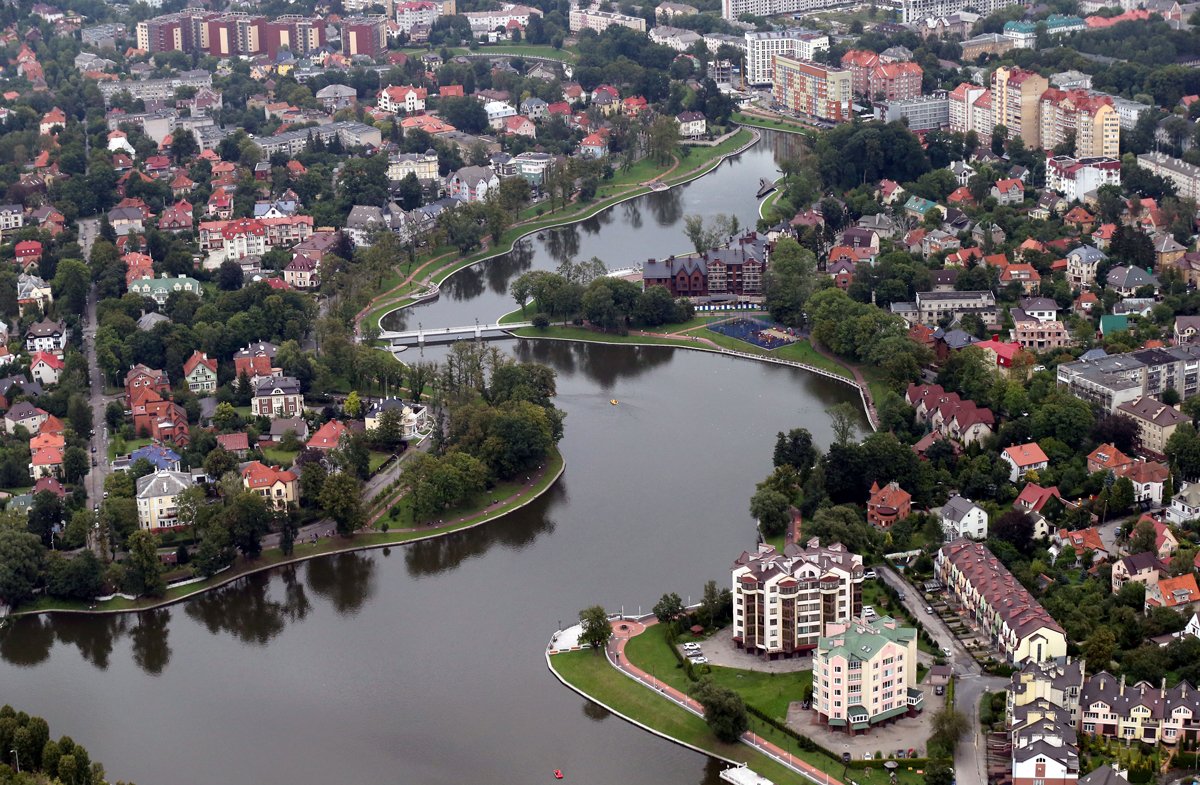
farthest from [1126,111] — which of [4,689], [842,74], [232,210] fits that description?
[4,689]

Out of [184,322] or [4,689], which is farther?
[184,322]

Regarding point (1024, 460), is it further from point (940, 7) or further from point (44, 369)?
point (940, 7)

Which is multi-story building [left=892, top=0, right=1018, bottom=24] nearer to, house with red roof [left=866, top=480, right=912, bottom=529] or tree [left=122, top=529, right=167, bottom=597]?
house with red roof [left=866, top=480, right=912, bottom=529]

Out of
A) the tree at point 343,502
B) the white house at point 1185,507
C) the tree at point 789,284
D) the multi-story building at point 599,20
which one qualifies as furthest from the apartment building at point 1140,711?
the multi-story building at point 599,20

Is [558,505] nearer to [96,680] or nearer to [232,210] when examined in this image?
[96,680]

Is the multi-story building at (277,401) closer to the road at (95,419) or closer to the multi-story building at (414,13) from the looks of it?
the road at (95,419)

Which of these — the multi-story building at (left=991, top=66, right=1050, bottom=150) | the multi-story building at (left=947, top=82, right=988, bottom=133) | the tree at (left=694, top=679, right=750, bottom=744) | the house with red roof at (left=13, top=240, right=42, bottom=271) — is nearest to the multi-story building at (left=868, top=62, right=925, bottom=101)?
the multi-story building at (left=947, top=82, right=988, bottom=133)
